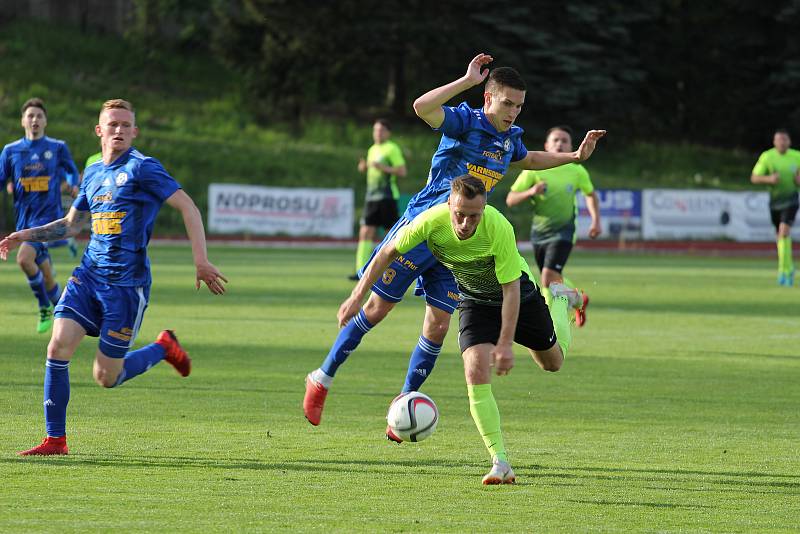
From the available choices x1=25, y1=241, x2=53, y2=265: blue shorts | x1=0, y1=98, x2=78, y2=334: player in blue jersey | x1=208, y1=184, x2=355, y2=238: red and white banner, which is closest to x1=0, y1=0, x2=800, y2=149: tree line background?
x1=208, y1=184, x2=355, y2=238: red and white banner

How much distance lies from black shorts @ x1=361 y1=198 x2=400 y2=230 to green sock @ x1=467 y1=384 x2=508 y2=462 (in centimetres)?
1585

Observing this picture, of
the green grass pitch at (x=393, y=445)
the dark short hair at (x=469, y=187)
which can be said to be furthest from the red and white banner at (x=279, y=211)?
the dark short hair at (x=469, y=187)

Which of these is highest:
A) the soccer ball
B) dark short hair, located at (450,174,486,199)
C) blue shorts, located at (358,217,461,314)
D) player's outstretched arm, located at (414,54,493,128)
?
player's outstretched arm, located at (414,54,493,128)

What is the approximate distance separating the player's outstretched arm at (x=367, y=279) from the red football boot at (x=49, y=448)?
1.69 metres

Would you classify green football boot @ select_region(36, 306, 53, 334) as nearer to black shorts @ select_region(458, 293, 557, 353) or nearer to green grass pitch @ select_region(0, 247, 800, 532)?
green grass pitch @ select_region(0, 247, 800, 532)

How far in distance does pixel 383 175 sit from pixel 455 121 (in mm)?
14753

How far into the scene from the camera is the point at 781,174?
23844mm

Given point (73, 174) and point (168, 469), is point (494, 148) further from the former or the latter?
point (73, 174)

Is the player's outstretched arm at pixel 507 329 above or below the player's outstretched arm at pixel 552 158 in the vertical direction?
below

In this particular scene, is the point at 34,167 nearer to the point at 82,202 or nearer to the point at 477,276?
the point at 82,202

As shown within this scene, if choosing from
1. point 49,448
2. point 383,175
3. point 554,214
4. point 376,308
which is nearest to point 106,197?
point 49,448

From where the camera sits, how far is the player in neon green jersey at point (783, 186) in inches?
926

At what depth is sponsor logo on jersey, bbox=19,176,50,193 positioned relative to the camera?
14602 mm

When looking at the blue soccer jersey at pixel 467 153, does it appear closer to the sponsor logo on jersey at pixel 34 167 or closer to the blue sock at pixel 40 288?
the sponsor logo on jersey at pixel 34 167
